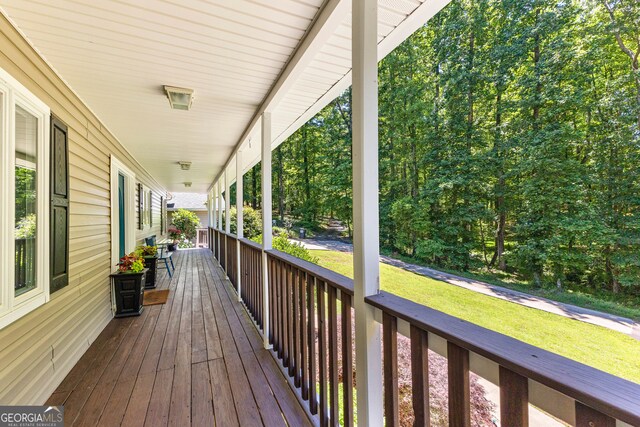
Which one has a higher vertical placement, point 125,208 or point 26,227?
point 125,208

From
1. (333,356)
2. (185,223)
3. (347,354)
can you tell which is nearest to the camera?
(347,354)

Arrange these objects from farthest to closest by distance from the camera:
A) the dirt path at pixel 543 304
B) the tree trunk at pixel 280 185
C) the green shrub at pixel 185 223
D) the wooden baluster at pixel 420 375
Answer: the tree trunk at pixel 280 185
the green shrub at pixel 185 223
the dirt path at pixel 543 304
the wooden baluster at pixel 420 375

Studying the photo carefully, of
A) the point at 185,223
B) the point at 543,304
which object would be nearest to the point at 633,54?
the point at 543,304

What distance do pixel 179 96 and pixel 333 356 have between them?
8.52 feet

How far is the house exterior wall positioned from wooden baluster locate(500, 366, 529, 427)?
2.51 m

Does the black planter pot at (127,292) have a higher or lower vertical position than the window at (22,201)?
lower

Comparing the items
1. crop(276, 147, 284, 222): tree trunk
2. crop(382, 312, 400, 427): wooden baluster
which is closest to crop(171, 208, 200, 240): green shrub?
crop(276, 147, 284, 222): tree trunk

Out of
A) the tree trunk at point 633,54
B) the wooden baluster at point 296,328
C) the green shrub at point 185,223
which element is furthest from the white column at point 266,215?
the green shrub at point 185,223

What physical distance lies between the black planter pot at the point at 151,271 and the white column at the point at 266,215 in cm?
345

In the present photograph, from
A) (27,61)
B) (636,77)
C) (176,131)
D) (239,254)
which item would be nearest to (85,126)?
(176,131)

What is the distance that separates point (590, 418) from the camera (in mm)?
527

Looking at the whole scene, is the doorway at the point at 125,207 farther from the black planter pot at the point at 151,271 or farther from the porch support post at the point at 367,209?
the porch support post at the point at 367,209

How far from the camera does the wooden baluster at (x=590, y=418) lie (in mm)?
504

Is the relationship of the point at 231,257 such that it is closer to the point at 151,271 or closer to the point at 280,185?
the point at 151,271
